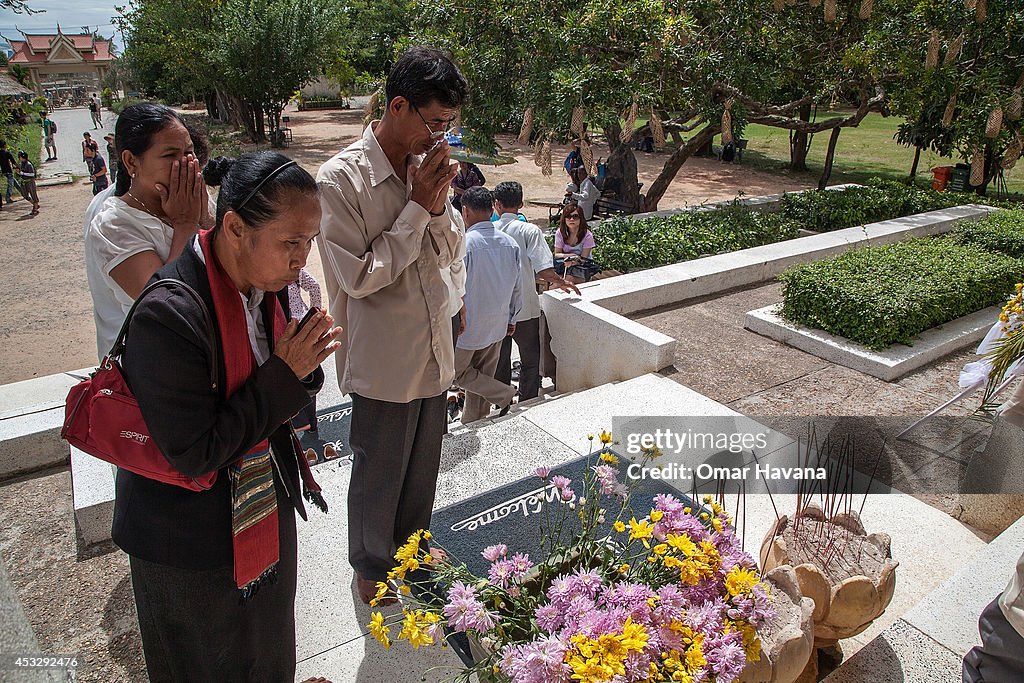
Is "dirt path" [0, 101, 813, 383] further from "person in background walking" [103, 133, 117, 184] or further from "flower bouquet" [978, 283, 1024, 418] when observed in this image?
"flower bouquet" [978, 283, 1024, 418]

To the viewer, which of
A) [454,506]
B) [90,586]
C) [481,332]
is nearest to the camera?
[90,586]

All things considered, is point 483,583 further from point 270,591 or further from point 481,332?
point 481,332

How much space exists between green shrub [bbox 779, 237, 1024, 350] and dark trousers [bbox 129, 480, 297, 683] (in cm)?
466

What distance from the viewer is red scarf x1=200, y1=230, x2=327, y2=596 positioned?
5.26ft

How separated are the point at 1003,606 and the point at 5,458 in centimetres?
444

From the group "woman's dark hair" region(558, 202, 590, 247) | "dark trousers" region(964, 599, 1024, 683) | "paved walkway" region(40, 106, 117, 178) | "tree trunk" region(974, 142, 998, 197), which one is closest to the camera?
"dark trousers" region(964, 599, 1024, 683)

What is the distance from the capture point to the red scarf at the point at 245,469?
160 cm

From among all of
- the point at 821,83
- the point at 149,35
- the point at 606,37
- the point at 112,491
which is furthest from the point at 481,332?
the point at 149,35

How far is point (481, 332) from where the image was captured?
4191 mm

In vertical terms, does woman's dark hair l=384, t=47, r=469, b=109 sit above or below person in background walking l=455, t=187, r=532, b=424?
above

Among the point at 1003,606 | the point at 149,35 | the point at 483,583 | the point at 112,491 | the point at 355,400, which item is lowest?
the point at 112,491

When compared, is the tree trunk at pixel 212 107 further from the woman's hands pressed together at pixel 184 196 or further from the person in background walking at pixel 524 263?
the woman's hands pressed together at pixel 184 196

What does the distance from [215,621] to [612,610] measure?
1.00m

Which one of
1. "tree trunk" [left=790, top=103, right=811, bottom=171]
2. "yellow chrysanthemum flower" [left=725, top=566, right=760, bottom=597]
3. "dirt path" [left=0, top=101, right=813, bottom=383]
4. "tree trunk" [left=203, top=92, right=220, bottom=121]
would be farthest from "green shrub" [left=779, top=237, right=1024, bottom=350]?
"tree trunk" [left=203, top=92, right=220, bottom=121]
